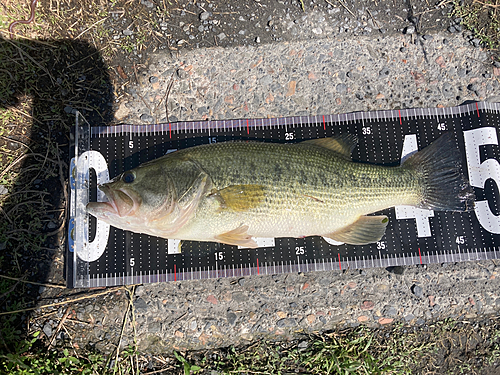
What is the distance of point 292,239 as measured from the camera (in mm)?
3904

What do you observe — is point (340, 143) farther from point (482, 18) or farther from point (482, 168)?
point (482, 18)

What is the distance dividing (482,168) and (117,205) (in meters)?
4.60

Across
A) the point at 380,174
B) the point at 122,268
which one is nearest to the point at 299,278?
the point at 380,174

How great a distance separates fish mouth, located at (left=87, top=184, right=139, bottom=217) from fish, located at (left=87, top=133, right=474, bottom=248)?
0.03ft

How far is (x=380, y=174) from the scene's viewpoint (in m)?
3.57

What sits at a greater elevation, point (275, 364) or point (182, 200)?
point (182, 200)

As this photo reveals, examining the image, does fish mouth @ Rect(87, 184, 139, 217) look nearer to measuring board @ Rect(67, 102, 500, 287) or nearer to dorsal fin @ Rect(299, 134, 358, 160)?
measuring board @ Rect(67, 102, 500, 287)

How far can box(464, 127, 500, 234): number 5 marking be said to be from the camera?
3.93 meters

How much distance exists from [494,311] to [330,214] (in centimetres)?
279

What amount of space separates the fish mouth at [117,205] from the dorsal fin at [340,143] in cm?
214

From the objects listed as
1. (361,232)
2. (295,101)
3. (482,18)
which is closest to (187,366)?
(361,232)

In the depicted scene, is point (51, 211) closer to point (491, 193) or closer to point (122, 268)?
point (122, 268)

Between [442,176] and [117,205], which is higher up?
[442,176]

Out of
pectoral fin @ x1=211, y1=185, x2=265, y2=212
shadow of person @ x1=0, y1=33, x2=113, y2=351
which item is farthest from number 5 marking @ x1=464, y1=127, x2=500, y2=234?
shadow of person @ x1=0, y1=33, x2=113, y2=351
